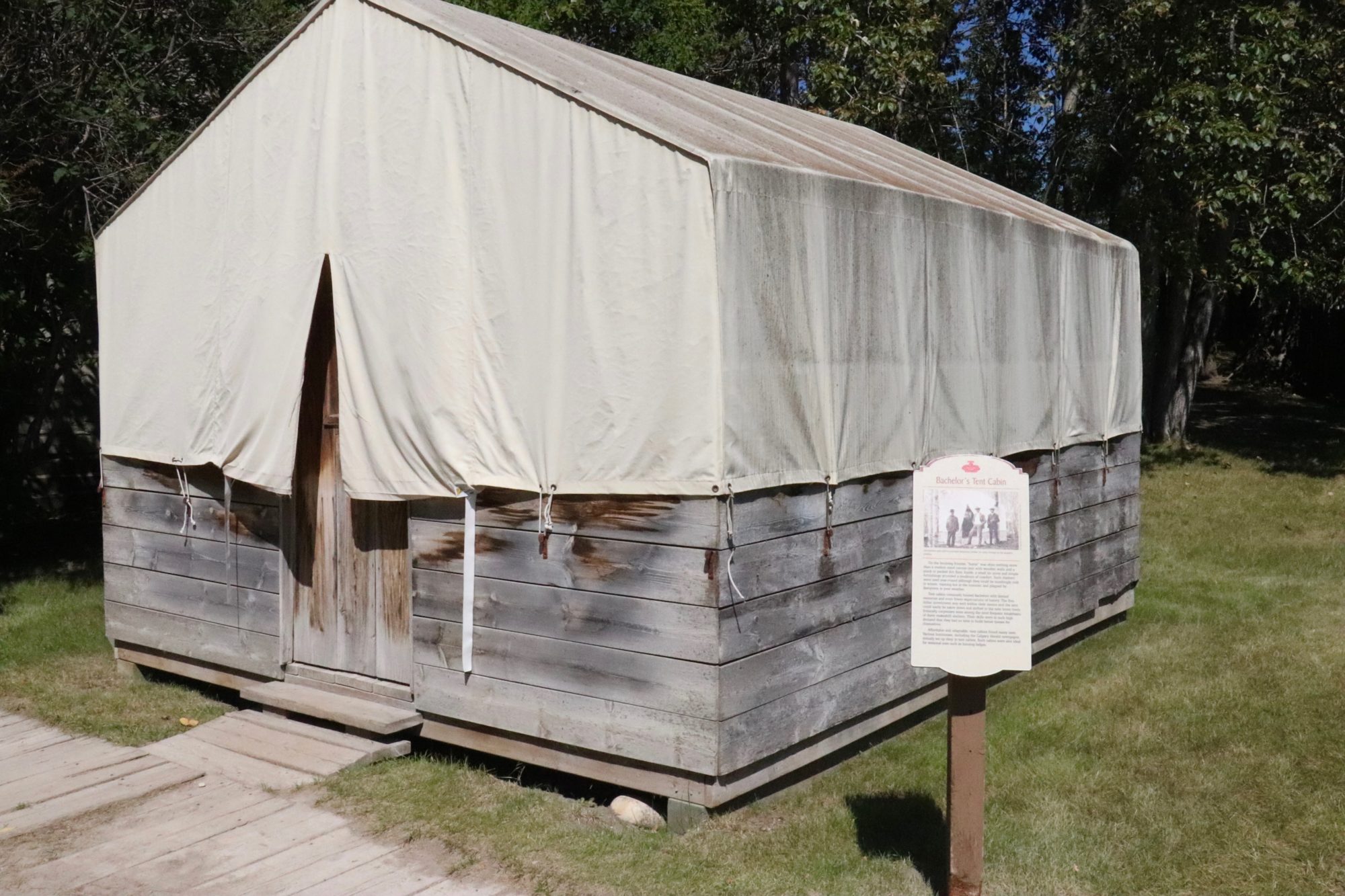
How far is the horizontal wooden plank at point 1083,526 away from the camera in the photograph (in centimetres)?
811

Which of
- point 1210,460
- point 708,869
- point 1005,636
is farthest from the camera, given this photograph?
point 1210,460

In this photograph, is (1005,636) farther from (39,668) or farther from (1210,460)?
(1210,460)

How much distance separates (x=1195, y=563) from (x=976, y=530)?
7.73m

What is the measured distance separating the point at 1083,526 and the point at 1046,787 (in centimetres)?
304

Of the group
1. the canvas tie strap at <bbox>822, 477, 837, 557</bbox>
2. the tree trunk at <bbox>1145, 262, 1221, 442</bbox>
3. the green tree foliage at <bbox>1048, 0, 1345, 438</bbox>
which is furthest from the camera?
the tree trunk at <bbox>1145, 262, 1221, 442</bbox>

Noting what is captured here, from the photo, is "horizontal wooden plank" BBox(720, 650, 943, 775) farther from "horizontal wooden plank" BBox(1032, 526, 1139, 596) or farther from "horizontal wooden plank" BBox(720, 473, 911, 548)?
"horizontal wooden plank" BBox(1032, 526, 1139, 596)

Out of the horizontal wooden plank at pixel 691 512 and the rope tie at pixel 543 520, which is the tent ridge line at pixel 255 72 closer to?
the horizontal wooden plank at pixel 691 512

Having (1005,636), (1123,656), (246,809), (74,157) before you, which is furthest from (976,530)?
(74,157)

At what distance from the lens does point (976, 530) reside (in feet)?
15.1

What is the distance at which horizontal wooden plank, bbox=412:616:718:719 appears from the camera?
5352 mm

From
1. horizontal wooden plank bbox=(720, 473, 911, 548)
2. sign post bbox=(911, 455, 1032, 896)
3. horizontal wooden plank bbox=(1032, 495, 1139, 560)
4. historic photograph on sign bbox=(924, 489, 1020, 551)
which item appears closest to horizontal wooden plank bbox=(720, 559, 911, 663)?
horizontal wooden plank bbox=(720, 473, 911, 548)

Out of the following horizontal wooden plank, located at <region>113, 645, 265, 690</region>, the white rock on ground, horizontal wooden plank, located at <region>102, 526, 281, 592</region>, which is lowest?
the white rock on ground

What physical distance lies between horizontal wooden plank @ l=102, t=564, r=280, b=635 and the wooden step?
34 centimetres

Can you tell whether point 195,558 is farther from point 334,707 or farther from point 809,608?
point 809,608
